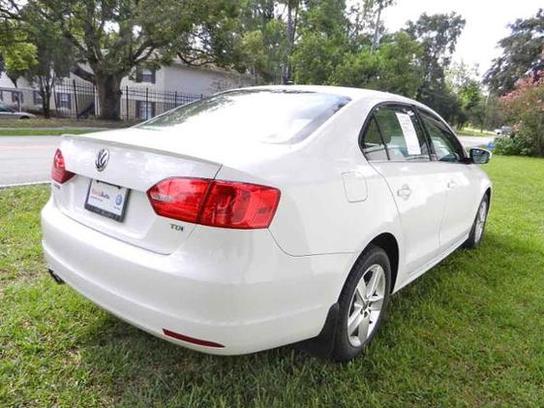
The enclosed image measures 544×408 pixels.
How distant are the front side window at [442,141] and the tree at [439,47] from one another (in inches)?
2155

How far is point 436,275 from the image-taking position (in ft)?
13.0

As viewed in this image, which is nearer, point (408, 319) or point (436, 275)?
point (408, 319)

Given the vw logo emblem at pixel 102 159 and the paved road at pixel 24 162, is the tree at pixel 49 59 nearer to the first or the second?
the paved road at pixel 24 162

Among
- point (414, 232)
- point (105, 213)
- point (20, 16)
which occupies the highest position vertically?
point (20, 16)

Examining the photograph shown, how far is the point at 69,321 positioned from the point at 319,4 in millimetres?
30483

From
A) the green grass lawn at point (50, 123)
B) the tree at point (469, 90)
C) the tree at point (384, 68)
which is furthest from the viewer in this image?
the tree at point (469, 90)

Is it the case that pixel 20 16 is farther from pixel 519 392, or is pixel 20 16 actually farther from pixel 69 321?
pixel 519 392

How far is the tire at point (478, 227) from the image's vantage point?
4.60m

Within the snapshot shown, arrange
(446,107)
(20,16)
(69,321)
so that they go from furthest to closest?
1. (446,107)
2. (20,16)
3. (69,321)

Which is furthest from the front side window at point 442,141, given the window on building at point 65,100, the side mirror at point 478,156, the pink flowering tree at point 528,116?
the window on building at point 65,100

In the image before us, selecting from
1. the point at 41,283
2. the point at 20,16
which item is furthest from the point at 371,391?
the point at 20,16

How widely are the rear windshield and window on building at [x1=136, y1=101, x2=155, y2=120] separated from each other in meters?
30.5

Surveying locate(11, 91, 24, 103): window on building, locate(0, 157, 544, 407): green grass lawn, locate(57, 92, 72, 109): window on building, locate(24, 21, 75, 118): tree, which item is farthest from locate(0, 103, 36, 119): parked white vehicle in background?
locate(0, 157, 544, 407): green grass lawn

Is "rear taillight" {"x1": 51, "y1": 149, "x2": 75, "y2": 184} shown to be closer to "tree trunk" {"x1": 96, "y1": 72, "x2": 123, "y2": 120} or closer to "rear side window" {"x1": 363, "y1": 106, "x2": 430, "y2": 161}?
"rear side window" {"x1": 363, "y1": 106, "x2": 430, "y2": 161}
